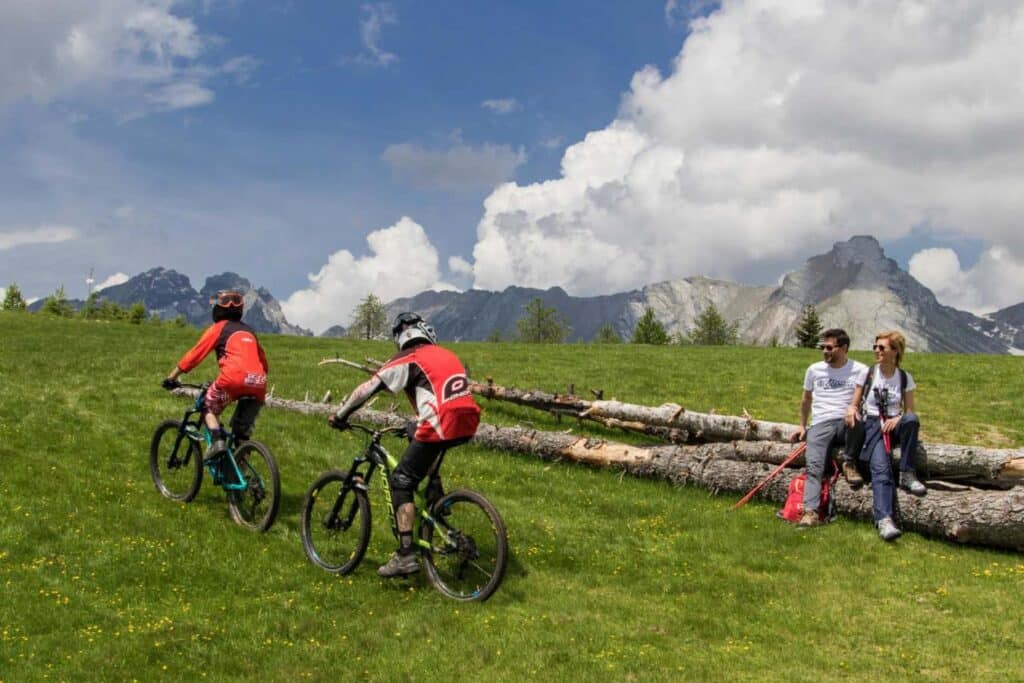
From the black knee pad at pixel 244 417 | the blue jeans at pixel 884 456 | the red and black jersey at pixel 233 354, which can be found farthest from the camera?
the blue jeans at pixel 884 456

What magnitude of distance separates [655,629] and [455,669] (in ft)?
8.55

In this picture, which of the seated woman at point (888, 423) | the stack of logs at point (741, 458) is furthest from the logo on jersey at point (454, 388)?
the stack of logs at point (741, 458)

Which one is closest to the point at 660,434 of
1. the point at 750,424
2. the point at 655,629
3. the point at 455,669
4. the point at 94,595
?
the point at 750,424

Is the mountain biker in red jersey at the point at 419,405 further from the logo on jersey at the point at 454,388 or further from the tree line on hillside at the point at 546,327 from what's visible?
the tree line on hillside at the point at 546,327

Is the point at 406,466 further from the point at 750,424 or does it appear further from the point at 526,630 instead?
the point at 750,424

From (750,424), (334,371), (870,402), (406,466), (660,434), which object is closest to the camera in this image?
(406,466)

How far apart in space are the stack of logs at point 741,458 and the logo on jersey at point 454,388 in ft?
25.4

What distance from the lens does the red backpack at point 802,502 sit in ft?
42.1

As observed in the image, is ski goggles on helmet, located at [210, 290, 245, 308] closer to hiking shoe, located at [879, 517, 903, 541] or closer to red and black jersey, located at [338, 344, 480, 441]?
red and black jersey, located at [338, 344, 480, 441]

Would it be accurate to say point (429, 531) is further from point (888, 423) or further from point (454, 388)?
point (888, 423)

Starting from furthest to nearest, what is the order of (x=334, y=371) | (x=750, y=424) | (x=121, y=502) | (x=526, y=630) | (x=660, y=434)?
(x=334, y=371), (x=660, y=434), (x=750, y=424), (x=121, y=502), (x=526, y=630)

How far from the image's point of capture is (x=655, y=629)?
866 cm

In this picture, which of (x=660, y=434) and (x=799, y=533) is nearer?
(x=799, y=533)

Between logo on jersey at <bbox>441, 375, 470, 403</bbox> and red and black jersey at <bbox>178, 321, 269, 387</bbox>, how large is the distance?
3984mm
